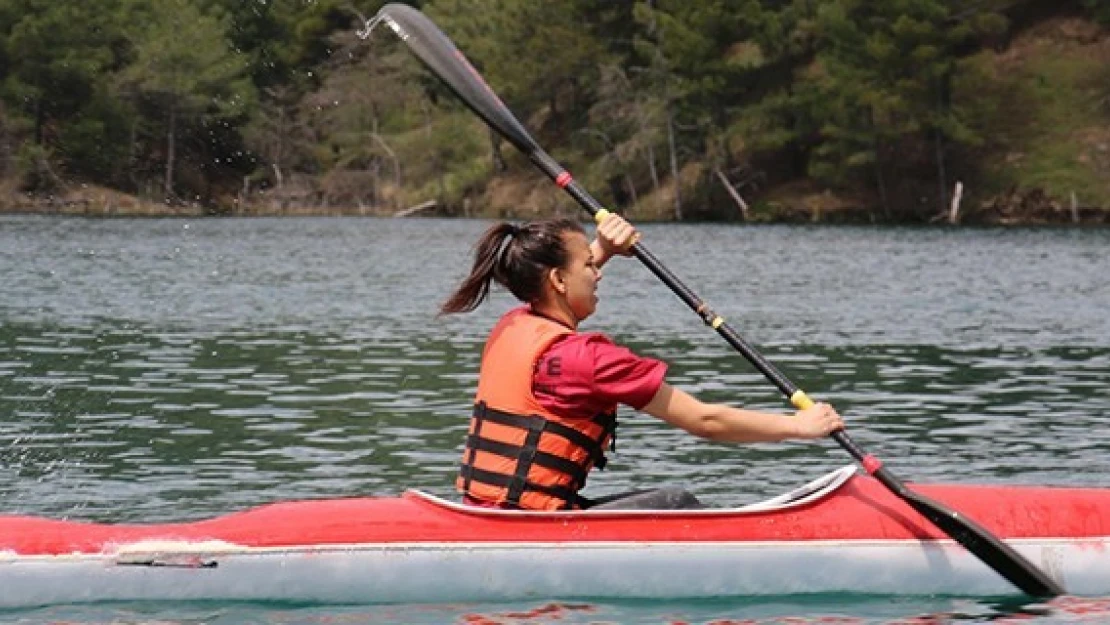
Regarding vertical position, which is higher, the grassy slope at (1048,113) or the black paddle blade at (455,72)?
the black paddle blade at (455,72)

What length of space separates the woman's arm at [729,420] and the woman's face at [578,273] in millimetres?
469

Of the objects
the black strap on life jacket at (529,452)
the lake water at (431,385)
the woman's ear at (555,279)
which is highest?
the woman's ear at (555,279)

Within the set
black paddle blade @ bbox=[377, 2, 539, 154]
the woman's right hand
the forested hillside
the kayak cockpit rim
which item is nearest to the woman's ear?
the kayak cockpit rim

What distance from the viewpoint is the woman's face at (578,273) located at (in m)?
8.80

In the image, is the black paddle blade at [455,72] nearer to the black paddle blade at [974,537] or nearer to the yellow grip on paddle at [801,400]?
the yellow grip on paddle at [801,400]

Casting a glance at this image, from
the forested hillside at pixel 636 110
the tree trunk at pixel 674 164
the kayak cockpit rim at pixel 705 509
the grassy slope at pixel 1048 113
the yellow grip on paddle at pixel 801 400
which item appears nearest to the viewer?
the kayak cockpit rim at pixel 705 509

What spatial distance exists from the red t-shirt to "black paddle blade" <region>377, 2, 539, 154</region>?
2567mm

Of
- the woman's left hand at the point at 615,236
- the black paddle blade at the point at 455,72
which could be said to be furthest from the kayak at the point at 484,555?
the black paddle blade at the point at 455,72

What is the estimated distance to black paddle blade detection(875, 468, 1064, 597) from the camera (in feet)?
30.7

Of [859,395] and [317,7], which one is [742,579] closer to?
[859,395]

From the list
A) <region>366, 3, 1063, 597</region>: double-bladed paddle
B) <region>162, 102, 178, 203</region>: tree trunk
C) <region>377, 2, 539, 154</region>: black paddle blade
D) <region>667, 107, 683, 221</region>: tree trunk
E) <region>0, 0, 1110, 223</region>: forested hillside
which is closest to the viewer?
<region>366, 3, 1063, 597</region>: double-bladed paddle

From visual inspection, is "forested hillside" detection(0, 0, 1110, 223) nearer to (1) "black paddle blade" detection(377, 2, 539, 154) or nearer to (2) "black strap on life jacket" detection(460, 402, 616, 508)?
(1) "black paddle blade" detection(377, 2, 539, 154)

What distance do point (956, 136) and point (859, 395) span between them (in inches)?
2073

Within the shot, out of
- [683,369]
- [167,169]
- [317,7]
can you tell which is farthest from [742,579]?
[317,7]
